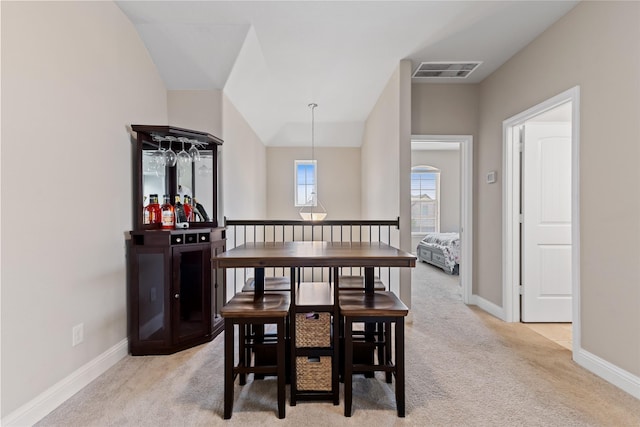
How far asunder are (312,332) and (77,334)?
5.23ft

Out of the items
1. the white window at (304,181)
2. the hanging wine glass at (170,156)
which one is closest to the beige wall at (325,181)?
the white window at (304,181)

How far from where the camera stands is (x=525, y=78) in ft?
10.0

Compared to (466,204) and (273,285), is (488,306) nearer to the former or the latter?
(466,204)

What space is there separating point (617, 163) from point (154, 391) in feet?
11.4

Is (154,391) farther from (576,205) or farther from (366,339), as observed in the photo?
(576,205)

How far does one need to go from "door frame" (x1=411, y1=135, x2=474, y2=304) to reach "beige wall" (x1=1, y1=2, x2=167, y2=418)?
319cm

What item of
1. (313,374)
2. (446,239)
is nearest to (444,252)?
(446,239)

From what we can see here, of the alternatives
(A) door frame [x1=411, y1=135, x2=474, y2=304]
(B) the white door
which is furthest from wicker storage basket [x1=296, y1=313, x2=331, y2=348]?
(A) door frame [x1=411, y1=135, x2=474, y2=304]

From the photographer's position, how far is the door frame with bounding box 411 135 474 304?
3.88 meters

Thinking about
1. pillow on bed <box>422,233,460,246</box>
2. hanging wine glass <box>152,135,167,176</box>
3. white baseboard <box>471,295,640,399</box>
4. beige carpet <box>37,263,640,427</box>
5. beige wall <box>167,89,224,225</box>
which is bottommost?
beige carpet <box>37,263,640,427</box>

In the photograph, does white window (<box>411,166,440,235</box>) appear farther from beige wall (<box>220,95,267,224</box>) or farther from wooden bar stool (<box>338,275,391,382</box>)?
wooden bar stool (<box>338,275,391,382</box>)

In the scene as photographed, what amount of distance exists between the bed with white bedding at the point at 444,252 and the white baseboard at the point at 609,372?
11.4 ft

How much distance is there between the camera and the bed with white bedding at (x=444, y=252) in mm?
5848

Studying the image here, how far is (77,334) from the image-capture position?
206 cm
